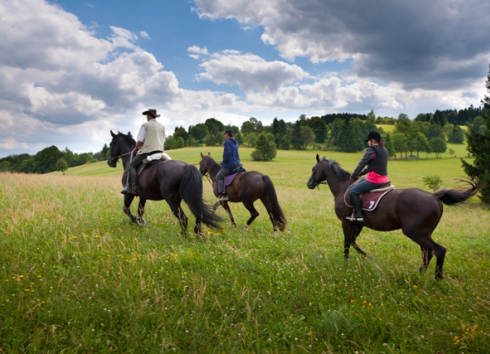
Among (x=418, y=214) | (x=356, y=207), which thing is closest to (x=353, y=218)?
(x=356, y=207)

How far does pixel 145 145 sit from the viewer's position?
7953mm

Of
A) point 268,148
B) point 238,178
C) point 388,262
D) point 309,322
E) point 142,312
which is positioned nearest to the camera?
point 142,312

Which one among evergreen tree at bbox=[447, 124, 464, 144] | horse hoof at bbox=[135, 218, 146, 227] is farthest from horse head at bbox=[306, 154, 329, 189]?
evergreen tree at bbox=[447, 124, 464, 144]

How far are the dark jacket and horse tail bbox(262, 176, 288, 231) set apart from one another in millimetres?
1347

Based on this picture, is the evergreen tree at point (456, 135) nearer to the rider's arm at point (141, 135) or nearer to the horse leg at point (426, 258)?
the horse leg at point (426, 258)

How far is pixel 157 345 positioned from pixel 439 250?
16.7 feet

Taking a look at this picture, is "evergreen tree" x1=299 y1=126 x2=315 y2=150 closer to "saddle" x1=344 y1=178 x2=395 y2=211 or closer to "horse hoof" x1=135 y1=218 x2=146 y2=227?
"horse hoof" x1=135 y1=218 x2=146 y2=227

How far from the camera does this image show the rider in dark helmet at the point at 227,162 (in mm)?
10109

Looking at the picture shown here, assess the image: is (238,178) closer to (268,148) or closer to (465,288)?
(465,288)

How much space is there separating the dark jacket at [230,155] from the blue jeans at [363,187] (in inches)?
190

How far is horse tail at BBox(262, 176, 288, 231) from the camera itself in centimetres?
912

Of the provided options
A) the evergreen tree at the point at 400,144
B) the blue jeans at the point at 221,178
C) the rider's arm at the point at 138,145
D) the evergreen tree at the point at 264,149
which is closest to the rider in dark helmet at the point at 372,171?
the blue jeans at the point at 221,178

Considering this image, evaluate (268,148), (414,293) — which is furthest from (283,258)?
(268,148)

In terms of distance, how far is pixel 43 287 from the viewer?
421 cm
